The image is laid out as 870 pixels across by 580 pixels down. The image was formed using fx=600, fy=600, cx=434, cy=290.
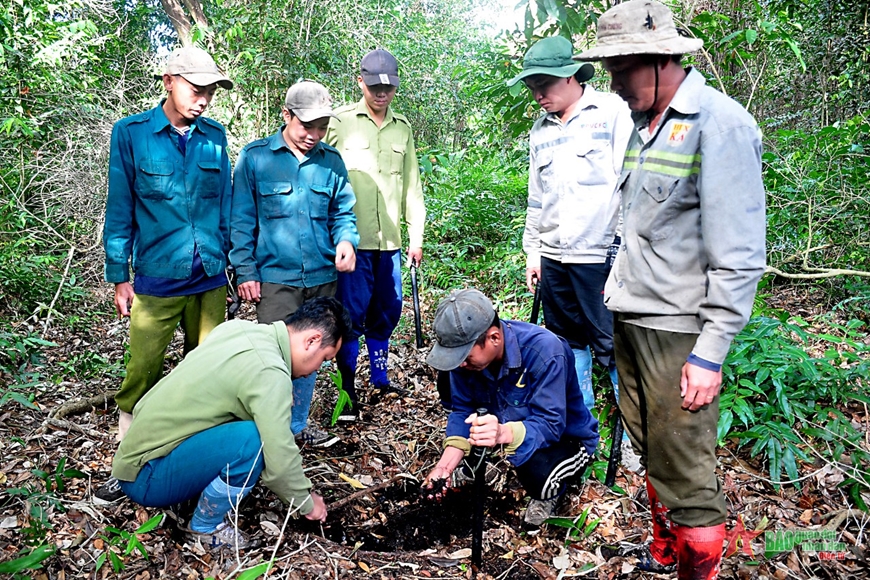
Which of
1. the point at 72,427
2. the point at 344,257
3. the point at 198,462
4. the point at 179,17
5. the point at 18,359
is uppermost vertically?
the point at 179,17

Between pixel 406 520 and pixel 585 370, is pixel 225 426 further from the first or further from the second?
pixel 585 370

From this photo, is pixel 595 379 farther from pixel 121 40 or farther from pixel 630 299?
pixel 121 40

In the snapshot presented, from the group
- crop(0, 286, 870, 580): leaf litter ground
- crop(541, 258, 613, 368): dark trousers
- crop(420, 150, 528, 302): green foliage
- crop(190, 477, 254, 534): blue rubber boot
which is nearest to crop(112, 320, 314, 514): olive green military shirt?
A: crop(190, 477, 254, 534): blue rubber boot

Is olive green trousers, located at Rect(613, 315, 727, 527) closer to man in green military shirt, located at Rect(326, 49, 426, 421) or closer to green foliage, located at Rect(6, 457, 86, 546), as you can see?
man in green military shirt, located at Rect(326, 49, 426, 421)

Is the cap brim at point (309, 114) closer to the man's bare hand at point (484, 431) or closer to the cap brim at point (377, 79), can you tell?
the cap brim at point (377, 79)

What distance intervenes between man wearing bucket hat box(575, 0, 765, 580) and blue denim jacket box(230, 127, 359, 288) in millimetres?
1788

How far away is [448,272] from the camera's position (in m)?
6.21

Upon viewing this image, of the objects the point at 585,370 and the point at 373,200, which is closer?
the point at 585,370

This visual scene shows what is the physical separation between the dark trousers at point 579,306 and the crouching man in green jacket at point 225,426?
51.8 inches

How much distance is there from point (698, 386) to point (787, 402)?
5.72ft

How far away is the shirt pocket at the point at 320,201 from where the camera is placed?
335 cm

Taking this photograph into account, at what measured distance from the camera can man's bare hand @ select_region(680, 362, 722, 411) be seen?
182 cm

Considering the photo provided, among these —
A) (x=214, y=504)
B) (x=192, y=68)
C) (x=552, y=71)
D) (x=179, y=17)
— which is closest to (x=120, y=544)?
(x=214, y=504)

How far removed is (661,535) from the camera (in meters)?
2.40
